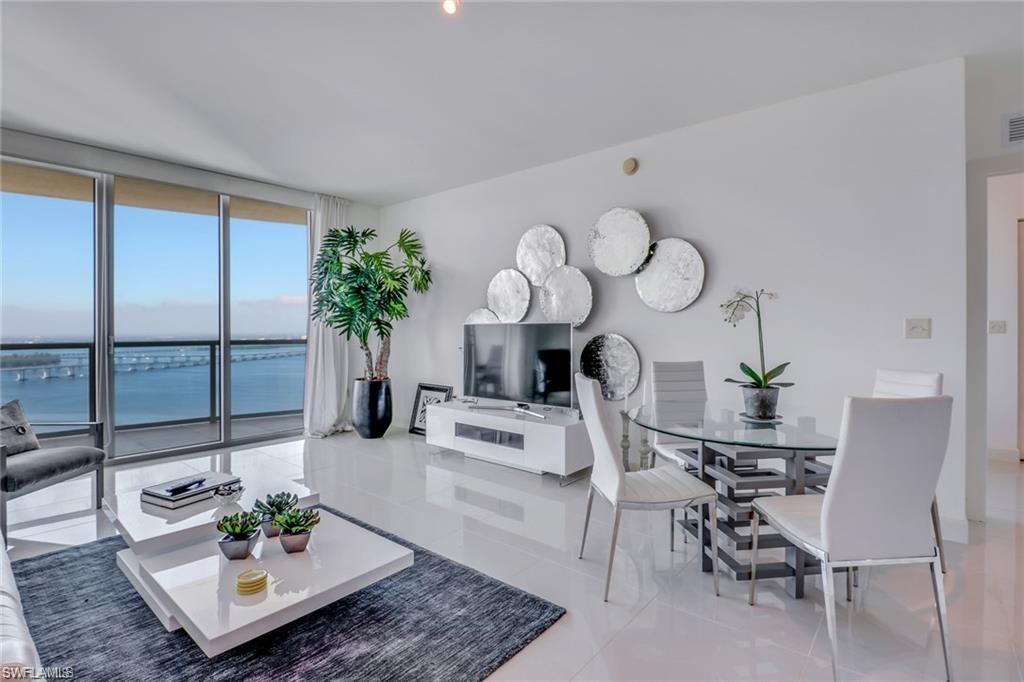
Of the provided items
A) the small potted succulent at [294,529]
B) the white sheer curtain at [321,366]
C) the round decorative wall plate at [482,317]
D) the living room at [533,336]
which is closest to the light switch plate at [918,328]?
the living room at [533,336]

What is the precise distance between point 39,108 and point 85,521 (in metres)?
2.79

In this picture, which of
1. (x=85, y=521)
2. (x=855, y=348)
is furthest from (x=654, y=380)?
(x=85, y=521)

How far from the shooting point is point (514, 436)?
4059 mm

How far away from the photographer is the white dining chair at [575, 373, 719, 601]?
216 cm

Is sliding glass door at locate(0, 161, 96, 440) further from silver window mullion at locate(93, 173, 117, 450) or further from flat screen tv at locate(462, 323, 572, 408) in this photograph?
flat screen tv at locate(462, 323, 572, 408)

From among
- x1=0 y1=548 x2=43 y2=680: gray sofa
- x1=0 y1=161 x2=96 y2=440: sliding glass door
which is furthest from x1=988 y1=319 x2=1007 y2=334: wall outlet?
x1=0 y1=161 x2=96 y2=440: sliding glass door

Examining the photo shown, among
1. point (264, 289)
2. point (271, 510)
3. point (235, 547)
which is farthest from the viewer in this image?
point (264, 289)

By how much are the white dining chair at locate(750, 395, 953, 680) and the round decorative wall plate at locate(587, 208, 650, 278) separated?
234 centimetres

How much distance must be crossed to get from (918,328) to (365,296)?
4.50 metres

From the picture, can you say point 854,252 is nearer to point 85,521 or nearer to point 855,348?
point 855,348

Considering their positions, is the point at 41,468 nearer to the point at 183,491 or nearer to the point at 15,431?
the point at 15,431

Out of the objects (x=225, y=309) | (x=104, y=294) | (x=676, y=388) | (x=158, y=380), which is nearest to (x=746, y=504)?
(x=676, y=388)

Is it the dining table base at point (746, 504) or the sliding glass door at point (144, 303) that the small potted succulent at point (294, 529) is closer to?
the dining table base at point (746, 504)

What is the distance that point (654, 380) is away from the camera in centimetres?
316
